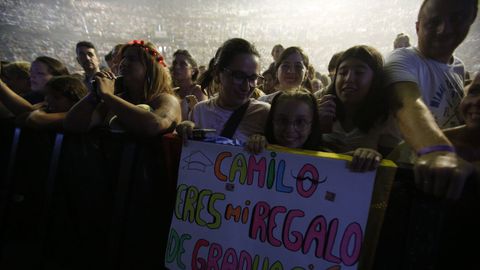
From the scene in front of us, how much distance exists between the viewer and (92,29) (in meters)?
12.9

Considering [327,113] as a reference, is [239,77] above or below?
above

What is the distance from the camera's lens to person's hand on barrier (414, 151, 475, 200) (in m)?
0.67

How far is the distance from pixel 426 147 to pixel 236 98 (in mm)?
969

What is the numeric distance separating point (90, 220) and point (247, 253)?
2.61ft

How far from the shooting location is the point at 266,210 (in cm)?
97

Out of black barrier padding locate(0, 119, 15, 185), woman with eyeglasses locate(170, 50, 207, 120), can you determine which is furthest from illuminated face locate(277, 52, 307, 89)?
black barrier padding locate(0, 119, 15, 185)

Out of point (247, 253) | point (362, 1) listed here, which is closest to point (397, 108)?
point (247, 253)

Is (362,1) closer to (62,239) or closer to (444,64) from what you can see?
(444,64)

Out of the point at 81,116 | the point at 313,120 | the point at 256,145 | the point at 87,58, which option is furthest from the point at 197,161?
the point at 87,58

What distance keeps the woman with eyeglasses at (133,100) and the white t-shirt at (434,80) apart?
42.1 inches

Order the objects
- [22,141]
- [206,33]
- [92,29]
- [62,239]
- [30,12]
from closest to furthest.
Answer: [62,239]
[22,141]
[30,12]
[92,29]
[206,33]

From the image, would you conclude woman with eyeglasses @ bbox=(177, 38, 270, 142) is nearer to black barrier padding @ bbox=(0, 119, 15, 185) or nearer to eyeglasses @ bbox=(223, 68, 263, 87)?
eyeglasses @ bbox=(223, 68, 263, 87)

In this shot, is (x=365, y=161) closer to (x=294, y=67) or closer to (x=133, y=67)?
(x=133, y=67)

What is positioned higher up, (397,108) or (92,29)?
(92,29)
